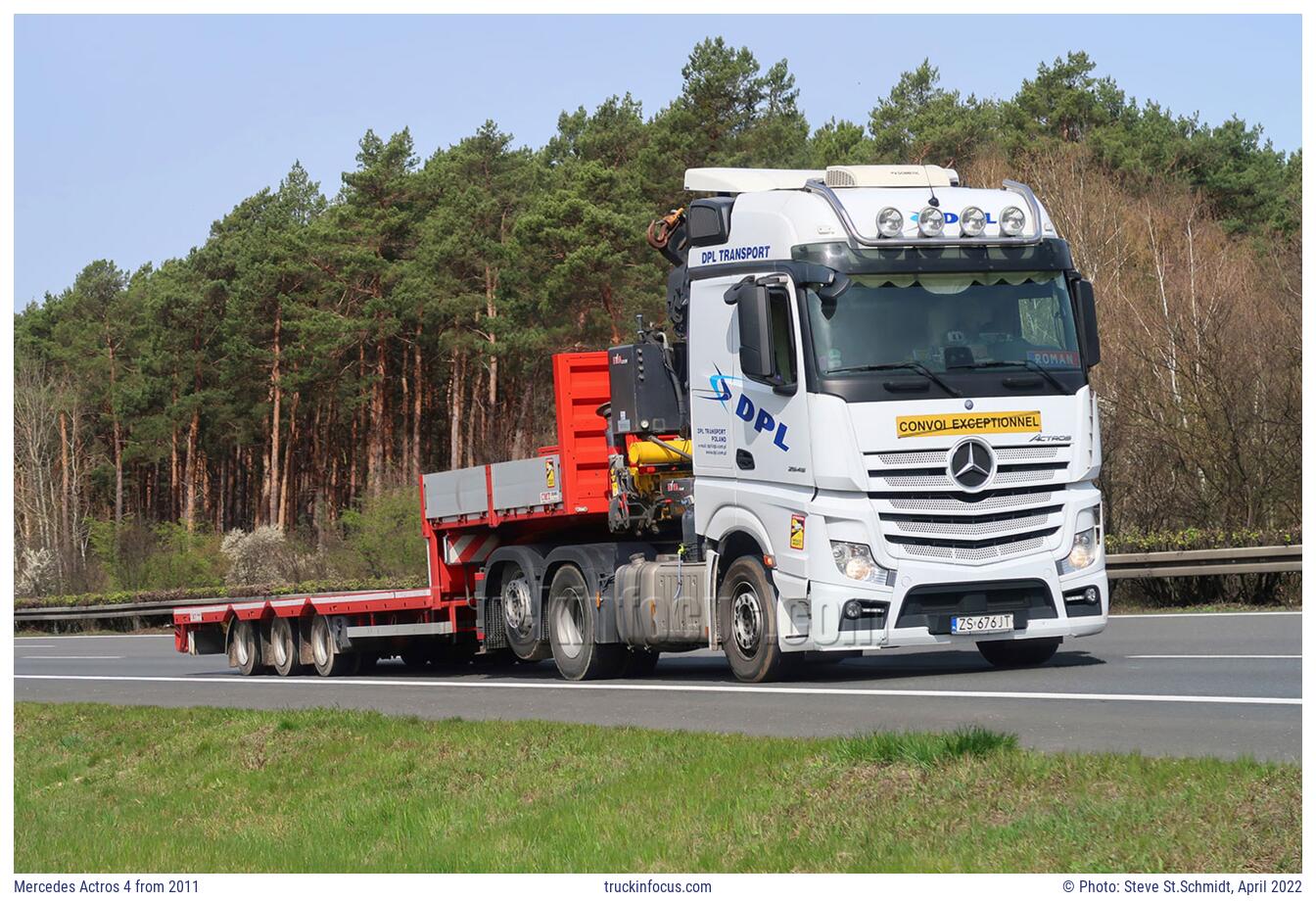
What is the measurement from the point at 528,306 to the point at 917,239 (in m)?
45.1

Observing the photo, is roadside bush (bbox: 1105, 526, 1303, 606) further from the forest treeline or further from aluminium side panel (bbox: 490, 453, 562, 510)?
aluminium side panel (bbox: 490, 453, 562, 510)

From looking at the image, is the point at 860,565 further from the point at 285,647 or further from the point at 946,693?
the point at 285,647

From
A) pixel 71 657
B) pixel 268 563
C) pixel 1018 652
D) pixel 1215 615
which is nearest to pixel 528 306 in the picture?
pixel 268 563

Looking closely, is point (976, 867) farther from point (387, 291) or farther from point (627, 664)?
point (387, 291)

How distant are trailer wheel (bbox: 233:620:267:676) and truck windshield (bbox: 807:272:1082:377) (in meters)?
11.0

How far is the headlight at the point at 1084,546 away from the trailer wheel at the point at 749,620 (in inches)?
90.0

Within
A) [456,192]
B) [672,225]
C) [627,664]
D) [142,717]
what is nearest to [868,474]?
[672,225]

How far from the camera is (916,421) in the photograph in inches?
501

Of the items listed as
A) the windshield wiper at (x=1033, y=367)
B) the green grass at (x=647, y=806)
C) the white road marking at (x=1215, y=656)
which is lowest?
the green grass at (x=647, y=806)

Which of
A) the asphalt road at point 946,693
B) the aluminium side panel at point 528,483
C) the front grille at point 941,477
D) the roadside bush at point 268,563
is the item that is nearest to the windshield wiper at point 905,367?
the front grille at point 941,477

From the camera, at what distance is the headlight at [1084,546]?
43.4ft

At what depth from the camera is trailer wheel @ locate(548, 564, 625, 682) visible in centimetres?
1605

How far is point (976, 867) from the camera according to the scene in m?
6.75

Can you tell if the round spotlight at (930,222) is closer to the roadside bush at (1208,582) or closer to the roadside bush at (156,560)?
the roadside bush at (1208,582)
